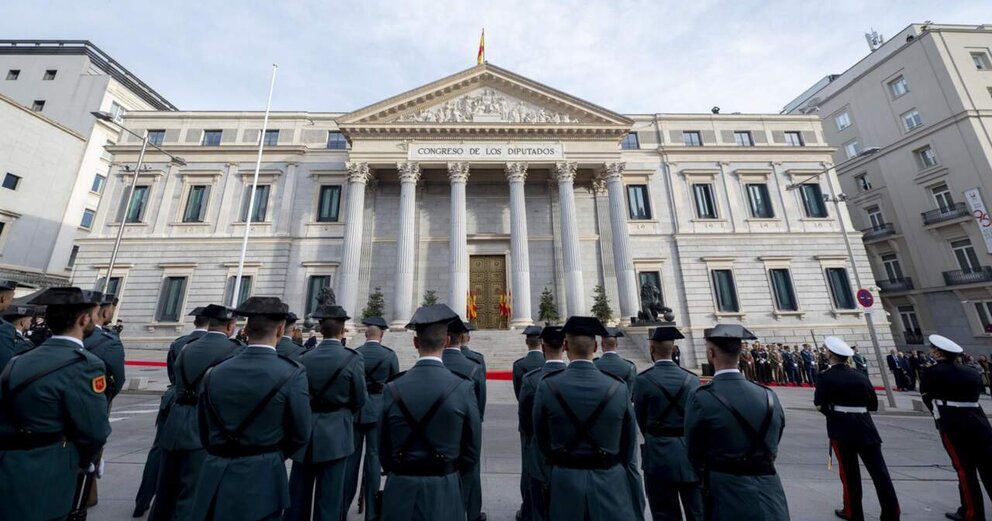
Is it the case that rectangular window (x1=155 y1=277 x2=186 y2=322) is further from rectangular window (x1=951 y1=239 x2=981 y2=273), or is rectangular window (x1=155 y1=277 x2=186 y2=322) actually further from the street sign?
rectangular window (x1=951 y1=239 x2=981 y2=273)

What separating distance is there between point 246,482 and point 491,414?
7.71 m

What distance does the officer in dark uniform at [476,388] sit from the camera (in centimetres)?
367

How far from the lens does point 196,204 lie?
24234 millimetres

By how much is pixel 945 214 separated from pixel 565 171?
84.6 feet

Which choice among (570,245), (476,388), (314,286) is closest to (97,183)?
(314,286)

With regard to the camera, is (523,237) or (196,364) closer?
(196,364)

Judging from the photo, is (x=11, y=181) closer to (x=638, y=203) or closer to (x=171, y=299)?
(x=171, y=299)

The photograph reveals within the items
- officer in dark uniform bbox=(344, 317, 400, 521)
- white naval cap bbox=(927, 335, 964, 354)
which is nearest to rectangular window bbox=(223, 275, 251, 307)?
officer in dark uniform bbox=(344, 317, 400, 521)

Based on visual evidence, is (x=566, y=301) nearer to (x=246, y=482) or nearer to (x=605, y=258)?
(x=605, y=258)

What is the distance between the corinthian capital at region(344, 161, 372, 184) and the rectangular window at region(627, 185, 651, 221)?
16.4 meters

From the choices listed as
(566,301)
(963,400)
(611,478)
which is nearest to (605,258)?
(566,301)

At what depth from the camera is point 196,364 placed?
4051 mm

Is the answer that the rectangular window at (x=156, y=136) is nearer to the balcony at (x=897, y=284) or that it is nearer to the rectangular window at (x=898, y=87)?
the balcony at (x=897, y=284)

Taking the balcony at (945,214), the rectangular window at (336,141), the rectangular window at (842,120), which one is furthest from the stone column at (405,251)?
the rectangular window at (842,120)
